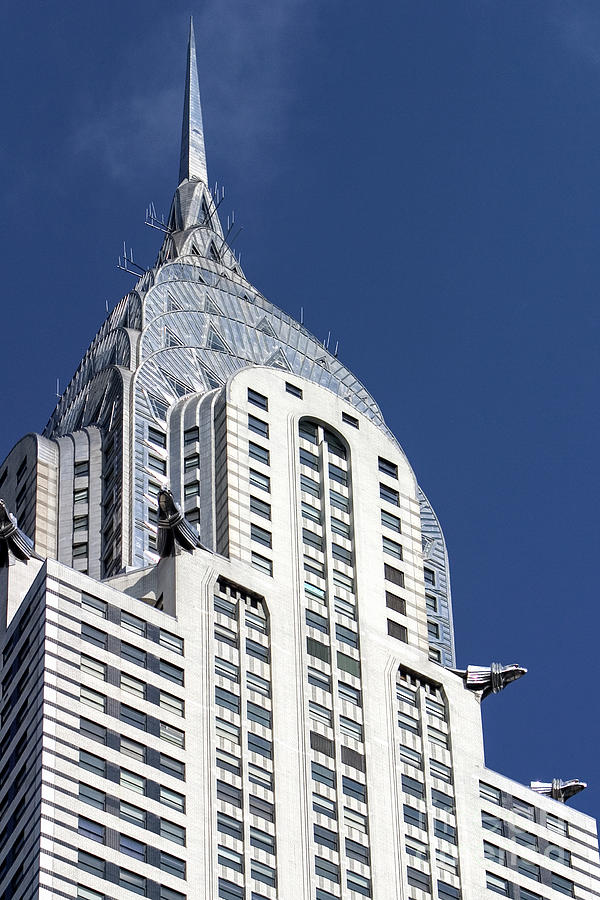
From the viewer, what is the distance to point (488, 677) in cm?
17500

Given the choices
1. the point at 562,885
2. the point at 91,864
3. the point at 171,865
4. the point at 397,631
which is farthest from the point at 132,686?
the point at 562,885

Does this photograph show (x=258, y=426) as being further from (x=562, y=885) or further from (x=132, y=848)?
(x=132, y=848)

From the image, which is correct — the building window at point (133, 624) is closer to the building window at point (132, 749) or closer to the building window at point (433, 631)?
the building window at point (132, 749)

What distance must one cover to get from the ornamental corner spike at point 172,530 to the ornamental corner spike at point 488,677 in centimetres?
2110

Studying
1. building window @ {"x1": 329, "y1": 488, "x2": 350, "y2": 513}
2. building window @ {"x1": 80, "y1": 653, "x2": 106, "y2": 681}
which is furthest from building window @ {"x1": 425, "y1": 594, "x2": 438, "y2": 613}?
building window @ {"x1": 80, "y1": 653, "x2": 106, "y2": 681}

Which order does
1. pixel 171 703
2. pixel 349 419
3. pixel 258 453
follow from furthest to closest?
pixel 349 419 < pixel 258 453 < pixel 171 703

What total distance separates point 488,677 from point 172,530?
79.9 ft

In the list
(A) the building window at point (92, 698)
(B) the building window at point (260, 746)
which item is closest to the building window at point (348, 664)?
(B) the building window at point (260, 746)

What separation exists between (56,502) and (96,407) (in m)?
10.3

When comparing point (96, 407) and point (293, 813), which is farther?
point (96, 407)

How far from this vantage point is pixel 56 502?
188 metres

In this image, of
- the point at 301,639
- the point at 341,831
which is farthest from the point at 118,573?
the point at 341,831

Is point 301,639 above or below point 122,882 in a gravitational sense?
above

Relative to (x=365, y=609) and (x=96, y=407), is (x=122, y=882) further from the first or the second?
(x=96, y=407)
